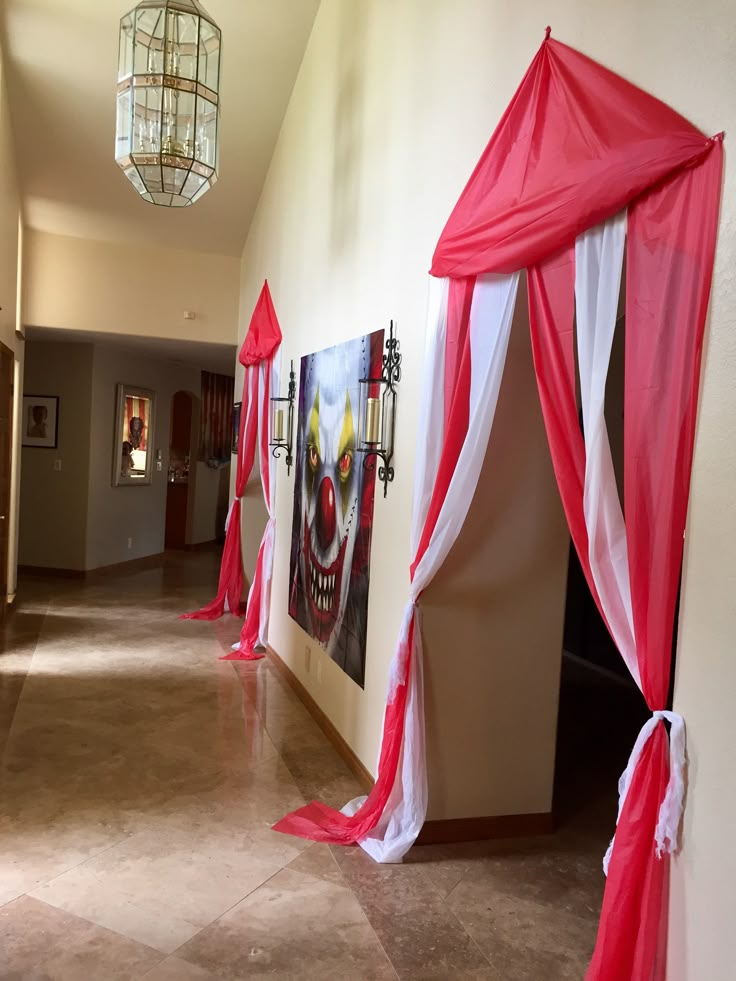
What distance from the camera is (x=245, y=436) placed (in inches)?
273

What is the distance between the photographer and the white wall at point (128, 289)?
24.0 ft

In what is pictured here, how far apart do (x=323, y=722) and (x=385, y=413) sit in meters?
1.94

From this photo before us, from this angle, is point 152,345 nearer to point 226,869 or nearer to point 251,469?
point 251,469

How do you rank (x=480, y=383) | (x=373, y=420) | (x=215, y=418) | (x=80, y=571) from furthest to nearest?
(x=215, y=418) < (x=80, y=571) < (x=373, y=420) < (x=480, y=383)

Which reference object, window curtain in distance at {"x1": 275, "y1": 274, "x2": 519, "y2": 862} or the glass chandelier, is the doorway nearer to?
the glass chandelier

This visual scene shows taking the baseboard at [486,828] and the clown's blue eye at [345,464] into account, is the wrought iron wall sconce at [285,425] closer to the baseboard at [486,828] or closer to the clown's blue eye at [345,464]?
the clown's blue eye at [345,464]

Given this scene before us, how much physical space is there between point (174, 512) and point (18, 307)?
15.6 feet

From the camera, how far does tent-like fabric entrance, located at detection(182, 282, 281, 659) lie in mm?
6035

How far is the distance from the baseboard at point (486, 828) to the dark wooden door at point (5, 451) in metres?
4.60

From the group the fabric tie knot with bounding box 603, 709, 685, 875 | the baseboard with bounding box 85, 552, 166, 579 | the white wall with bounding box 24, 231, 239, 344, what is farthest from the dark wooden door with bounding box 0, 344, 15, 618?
the fabric tie knot with bounding box 603, 709, 685, 875

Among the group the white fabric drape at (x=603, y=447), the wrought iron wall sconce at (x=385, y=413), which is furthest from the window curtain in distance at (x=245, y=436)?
the white fabric drape at (x=603, y=447)

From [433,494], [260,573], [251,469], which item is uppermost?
[433,494]

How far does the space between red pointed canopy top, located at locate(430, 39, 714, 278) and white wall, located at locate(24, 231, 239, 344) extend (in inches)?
207

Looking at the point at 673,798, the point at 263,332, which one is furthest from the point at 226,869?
the point at 263,332
